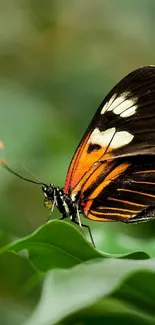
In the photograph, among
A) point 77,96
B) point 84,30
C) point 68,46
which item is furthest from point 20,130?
point 84,30

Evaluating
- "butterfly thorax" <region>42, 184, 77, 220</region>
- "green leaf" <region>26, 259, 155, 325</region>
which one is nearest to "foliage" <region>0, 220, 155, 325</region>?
"green leaf" <region>26, 259, 155, 325</region>

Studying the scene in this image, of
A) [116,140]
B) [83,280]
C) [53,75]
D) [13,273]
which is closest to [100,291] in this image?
[83,280]

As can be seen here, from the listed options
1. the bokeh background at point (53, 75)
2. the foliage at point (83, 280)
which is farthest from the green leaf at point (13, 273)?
the foliage at point (83, 280)

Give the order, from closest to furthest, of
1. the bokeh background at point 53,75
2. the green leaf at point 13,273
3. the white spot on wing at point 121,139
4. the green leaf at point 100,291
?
1. the green leaf at point 100,291
2. the white spot on wing at point 121,139
3. the green leaf at point 13,273
4. the bokeh background at point 53,75

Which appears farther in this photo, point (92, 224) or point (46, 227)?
point (92, 224)

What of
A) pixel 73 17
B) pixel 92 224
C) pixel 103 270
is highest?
pixel 73 17

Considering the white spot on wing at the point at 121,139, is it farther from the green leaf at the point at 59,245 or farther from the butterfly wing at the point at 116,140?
the green leaf at the point at 59,245

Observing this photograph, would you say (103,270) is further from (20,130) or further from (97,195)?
(20,130)
